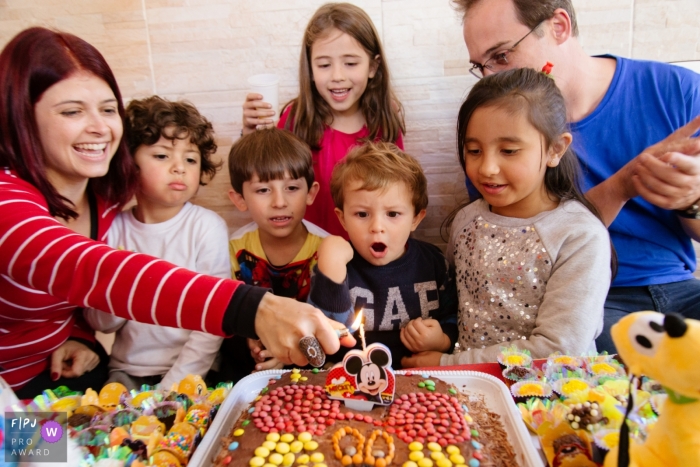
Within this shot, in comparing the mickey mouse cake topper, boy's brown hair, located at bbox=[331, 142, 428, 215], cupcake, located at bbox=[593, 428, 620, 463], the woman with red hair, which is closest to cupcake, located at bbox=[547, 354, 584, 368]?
cupcake, located at bbox=[593, 428, 620, 463]

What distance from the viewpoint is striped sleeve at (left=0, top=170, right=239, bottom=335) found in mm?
933

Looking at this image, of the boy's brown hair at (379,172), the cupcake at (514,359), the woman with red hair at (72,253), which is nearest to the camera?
the woman with red hair at (72,253)

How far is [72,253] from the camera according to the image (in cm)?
101

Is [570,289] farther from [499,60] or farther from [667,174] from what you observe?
[499,60]

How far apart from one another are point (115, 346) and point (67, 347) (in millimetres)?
177

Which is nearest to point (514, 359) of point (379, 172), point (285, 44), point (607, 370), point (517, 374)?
point (517, 374)

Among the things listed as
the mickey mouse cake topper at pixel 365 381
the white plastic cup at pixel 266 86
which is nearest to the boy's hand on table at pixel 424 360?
the mickey mouse cake topper at pixel 365 381

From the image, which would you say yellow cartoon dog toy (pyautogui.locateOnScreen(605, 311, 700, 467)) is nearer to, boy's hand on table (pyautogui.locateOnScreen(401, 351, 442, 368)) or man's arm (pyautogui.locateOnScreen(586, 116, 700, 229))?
boy's hand on table (pyautogui.locateOnScreen(401, 351, 442, 368))

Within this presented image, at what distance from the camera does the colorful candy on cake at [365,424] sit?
2.64ft

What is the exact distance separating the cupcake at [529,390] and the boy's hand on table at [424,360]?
36 cm

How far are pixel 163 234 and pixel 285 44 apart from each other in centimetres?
96

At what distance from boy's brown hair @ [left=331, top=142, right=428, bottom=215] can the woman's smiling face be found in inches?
26.8

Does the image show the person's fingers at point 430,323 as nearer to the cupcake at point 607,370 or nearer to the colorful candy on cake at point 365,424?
the colorful candy on cake at point 365,424

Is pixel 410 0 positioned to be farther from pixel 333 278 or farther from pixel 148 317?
pixel 148 317
